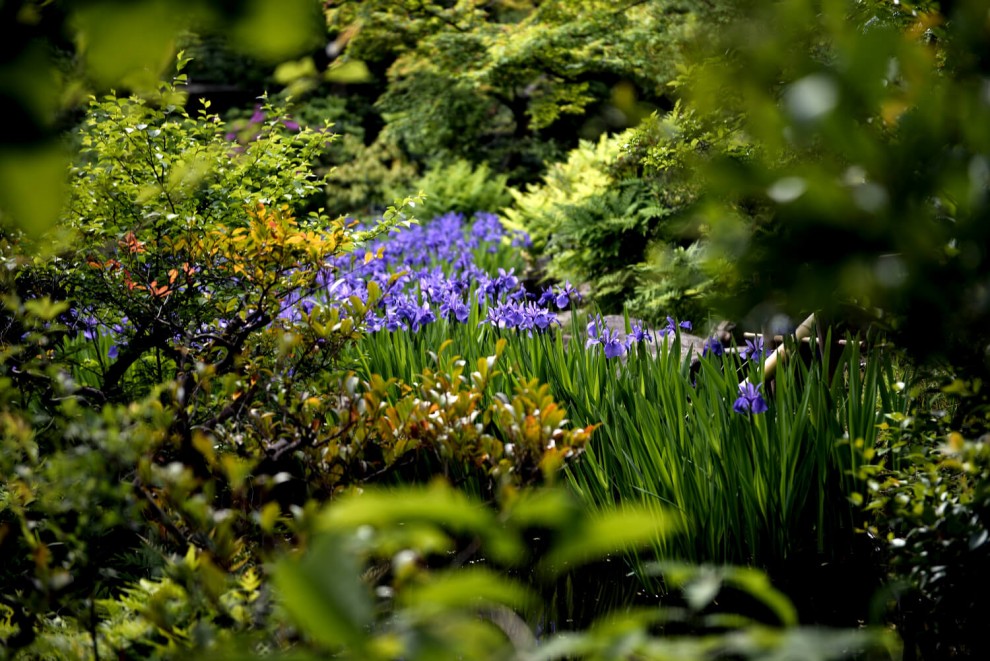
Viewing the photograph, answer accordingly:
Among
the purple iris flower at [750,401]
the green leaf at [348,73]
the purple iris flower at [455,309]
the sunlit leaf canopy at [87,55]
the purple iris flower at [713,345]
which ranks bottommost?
the purple iris flower at [713,345]

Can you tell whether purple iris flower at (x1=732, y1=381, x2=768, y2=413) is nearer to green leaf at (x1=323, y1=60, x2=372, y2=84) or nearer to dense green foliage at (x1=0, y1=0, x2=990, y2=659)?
dense green foliage at (x1=0, y1=0, x2=990, y2=659)

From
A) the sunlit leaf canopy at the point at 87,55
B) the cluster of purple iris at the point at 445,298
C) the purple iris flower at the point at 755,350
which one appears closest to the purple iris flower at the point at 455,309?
the cluster of purple iris at the point at 445,298

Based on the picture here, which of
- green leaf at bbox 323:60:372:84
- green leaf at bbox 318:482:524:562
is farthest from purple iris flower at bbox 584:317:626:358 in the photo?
green leaf at bbox 318:482:524:562

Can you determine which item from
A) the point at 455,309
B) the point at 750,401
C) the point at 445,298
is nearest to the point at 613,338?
the point at 750,401

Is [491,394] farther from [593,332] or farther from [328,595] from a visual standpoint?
[328,595]

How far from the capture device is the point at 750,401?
106 inches

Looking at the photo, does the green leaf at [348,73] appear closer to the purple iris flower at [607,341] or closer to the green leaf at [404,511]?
the green leaf at [404,511]

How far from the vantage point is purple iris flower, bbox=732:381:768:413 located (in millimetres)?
2650

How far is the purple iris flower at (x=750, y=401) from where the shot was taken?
2.65 m

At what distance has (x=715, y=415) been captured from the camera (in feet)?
9.02

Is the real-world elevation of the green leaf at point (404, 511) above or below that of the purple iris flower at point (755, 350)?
above

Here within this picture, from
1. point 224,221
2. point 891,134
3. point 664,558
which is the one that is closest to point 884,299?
point 891,134

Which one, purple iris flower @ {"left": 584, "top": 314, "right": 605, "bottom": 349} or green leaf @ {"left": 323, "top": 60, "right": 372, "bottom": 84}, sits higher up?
green leaf @ {"left": 323, "top": 60, "right": 372, "bottom": 84}

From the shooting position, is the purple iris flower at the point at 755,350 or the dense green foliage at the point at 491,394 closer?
the dense green foliage at the point at 491,394
